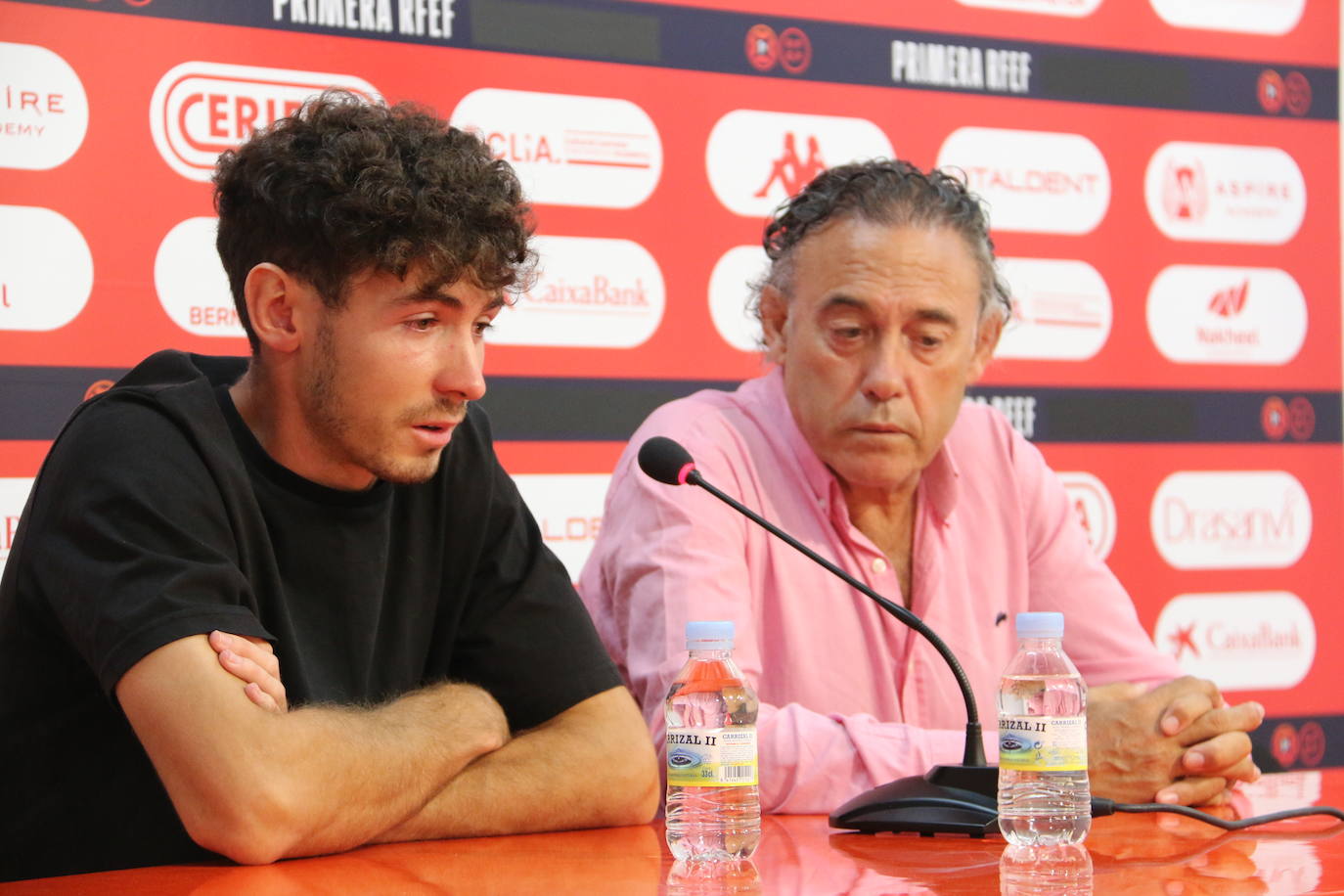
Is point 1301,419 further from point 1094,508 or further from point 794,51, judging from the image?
point 794,51

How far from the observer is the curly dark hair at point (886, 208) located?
2443mm

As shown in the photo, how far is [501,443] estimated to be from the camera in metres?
2.92

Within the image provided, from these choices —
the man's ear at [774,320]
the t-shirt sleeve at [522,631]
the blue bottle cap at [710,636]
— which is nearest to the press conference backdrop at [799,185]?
the man's ear at [774,320]

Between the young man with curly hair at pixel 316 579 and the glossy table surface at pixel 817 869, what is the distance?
0.08m

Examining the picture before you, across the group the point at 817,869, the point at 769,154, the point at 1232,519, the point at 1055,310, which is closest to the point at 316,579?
the point at 817,869

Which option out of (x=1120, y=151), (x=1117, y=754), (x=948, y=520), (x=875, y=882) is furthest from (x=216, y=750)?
(x=1120, y=151)

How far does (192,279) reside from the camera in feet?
8.82

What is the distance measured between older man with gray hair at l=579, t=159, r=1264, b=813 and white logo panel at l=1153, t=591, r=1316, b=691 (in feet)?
3.77

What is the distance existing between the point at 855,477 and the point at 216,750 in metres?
1.18

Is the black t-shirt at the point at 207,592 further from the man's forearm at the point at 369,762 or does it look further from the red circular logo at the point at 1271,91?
the red circular logo at the point at 1271,91

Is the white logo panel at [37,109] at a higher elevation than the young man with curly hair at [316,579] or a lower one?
higher

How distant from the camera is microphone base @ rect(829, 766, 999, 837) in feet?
5.18

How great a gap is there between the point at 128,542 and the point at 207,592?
0.33 feet

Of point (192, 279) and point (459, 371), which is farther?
point (192, 279)
